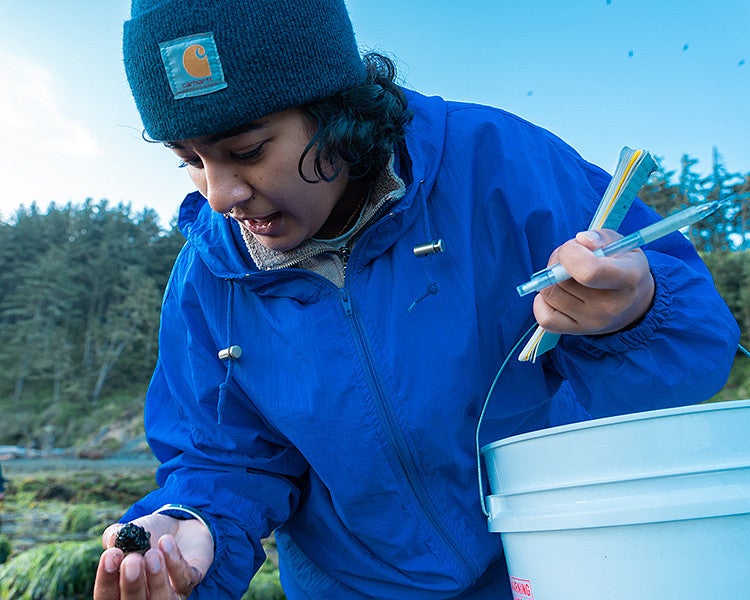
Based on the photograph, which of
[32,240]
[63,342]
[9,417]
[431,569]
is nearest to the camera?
[431,569]

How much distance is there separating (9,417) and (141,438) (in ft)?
37.6

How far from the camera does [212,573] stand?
1.54 meters

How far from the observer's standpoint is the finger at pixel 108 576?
1.25m

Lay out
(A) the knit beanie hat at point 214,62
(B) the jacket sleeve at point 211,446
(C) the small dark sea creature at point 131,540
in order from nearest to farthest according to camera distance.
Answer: (C) the small dark sea creature at point 131,540, (A) the knit beanie hat at point 214,62, (B) the jacket sleeve at point 211,446

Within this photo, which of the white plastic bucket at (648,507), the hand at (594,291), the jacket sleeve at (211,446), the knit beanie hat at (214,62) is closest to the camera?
the white plastic bucket at (648,507)

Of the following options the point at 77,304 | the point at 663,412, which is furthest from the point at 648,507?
the point at 77,304

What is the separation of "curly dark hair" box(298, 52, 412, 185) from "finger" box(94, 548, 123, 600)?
2.95 feet

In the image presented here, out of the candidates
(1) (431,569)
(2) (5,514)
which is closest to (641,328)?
(1) (431,569)

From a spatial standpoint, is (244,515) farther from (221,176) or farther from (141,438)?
(141,438)

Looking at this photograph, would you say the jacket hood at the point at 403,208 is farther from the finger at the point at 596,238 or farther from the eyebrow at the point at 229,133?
the finger at the point at 596,238

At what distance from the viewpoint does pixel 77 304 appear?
1656 inches

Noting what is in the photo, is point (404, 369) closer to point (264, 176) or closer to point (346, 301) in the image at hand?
point (346, 301)

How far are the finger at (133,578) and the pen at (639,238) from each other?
887 millimetres

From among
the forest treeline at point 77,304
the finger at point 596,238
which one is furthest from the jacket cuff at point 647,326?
the forest treeline at point 77,304
